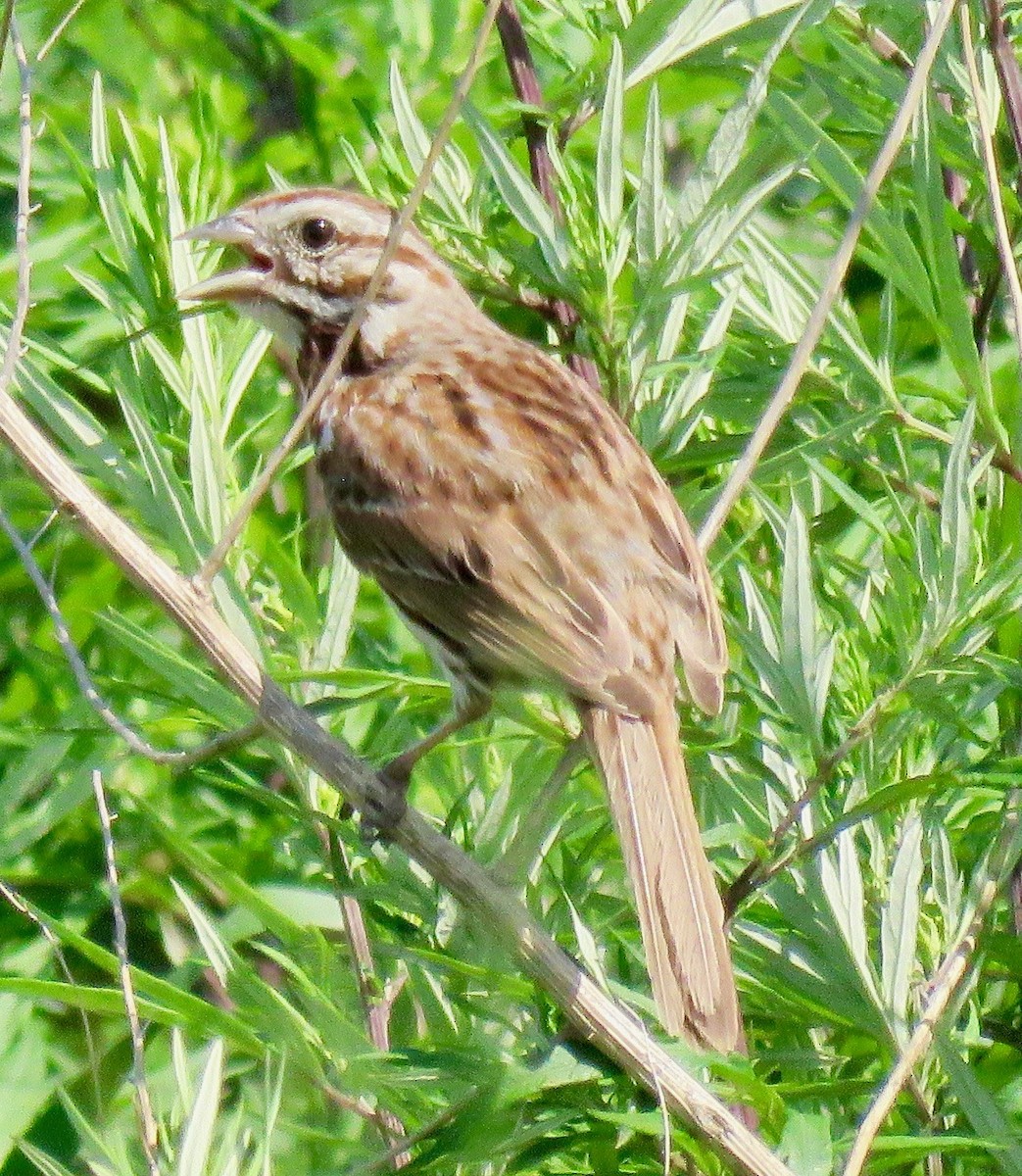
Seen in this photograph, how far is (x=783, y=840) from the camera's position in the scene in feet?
8.59

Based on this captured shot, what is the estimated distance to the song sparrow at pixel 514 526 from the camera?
265 centimetres

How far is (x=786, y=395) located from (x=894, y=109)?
798mm

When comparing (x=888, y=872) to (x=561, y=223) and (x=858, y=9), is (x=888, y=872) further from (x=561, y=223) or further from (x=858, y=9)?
(x=858, y=9)

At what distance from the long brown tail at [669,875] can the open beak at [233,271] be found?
0.87m

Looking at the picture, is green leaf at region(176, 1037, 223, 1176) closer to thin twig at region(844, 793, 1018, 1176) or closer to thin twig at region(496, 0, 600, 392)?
thin twig at region(844, 793, 1018, 1176)

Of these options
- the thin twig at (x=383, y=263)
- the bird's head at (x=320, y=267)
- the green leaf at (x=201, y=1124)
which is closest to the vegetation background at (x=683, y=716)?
the green leaf at (x=201, y=1124)

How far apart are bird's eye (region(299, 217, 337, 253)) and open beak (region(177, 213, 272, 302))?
78mm

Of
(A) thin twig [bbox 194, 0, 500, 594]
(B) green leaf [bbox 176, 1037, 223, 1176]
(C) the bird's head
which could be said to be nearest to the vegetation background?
(B) green leaf [bbox 176, 1037, 223, 1176]

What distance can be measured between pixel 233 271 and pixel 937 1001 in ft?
5.59

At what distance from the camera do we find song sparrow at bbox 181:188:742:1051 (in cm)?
265

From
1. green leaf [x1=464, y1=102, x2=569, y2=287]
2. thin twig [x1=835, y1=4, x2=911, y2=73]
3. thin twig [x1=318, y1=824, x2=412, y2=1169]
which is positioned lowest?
thin twig [x1=318, y1=824, x2=412, y2=1169]

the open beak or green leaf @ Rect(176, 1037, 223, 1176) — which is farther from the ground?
the open beak

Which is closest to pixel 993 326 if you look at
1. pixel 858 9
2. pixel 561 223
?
pixel 858 9

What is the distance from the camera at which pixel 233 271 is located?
351cm
